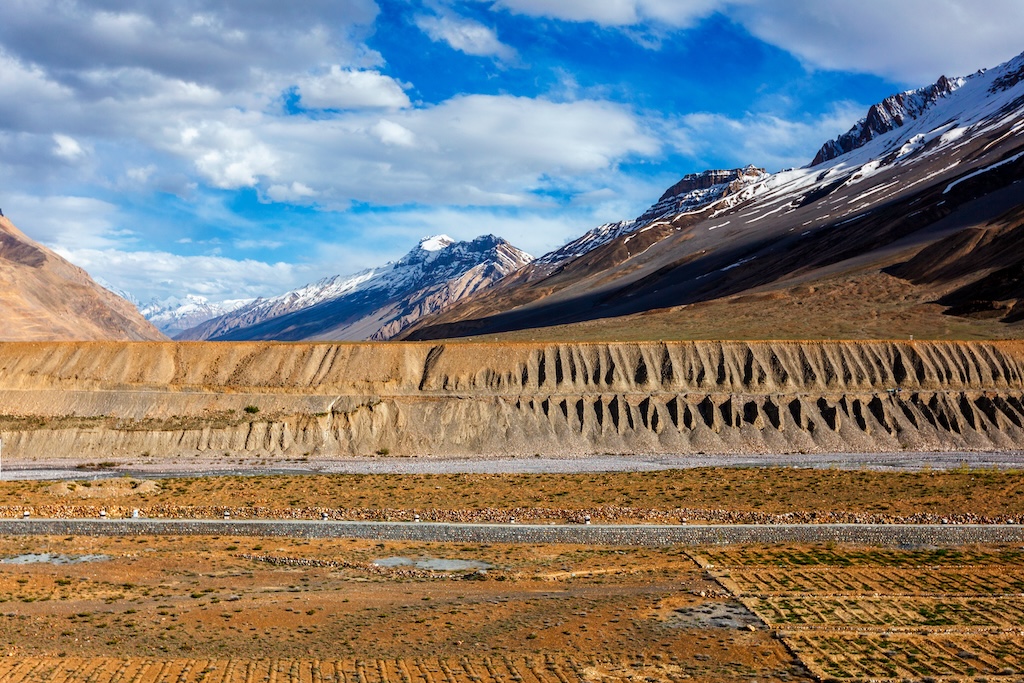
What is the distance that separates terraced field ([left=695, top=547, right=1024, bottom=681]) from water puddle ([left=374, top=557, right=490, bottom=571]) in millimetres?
9292

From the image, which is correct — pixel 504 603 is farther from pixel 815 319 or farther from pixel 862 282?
pixel 862 282

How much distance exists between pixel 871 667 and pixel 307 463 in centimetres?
5178

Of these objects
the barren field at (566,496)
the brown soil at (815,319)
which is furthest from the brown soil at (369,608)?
the brown soil at (815,319)

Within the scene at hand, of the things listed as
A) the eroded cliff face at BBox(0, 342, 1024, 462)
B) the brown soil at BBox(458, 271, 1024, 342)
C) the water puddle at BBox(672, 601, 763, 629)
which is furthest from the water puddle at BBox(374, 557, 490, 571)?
the brown soil at BBox(458, 271, 1024, 342)

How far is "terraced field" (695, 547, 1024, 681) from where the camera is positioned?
86.4 feet

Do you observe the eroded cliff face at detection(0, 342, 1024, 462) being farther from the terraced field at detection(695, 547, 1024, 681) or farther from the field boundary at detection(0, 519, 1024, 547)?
the terraced field at detection(695, 547, 1024, 681)

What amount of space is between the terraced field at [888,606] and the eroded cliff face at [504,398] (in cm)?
3546

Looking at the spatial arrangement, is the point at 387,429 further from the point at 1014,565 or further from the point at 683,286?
the point at 683,286

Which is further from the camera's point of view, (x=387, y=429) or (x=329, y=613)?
(x=387, y=429)

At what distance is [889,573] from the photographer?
36.7 metres

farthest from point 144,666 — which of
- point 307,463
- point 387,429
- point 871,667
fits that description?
point 387,429

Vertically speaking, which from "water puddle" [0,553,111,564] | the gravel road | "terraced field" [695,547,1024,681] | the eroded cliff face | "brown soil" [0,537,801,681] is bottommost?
"terraced field" [695,547,1024,681]

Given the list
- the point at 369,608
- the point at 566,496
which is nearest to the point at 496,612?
the point at 369,608

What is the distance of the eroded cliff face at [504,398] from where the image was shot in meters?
76.3
